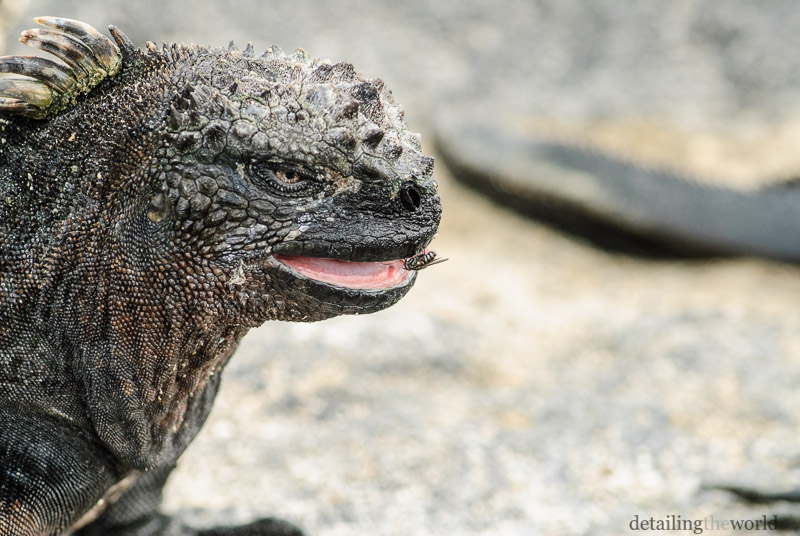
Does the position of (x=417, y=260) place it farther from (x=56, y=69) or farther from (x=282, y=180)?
(x=56, y=69)

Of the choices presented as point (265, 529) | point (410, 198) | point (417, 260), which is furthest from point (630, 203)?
point (410, 198)

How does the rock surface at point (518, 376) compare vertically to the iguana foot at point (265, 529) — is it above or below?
above

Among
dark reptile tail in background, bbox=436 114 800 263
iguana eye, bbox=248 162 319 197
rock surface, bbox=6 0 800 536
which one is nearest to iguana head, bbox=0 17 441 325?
iguana eye, bbox=248 162 319 197

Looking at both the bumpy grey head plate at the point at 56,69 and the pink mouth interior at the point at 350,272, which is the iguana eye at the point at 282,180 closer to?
the pink mouth interior at the point at 350,272

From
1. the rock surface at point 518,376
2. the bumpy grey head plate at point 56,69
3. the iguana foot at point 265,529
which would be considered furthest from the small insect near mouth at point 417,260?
the rock surface at point 518,376

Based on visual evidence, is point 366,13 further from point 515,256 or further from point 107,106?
point 107,106

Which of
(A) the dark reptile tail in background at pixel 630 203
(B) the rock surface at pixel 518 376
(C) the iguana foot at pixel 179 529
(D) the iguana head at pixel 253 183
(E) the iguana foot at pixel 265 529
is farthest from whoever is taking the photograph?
(A) the dark reptile tail in background at pixel 630 203

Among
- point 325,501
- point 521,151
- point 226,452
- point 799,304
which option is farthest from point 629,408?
point 521,151
